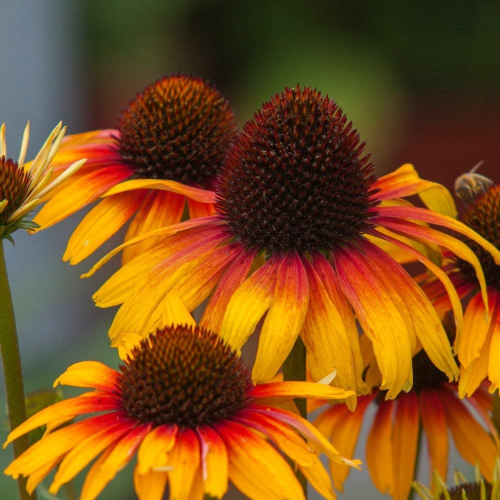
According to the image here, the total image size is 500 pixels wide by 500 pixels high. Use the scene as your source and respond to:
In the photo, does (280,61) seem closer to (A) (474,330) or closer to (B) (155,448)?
(A) (474,330)

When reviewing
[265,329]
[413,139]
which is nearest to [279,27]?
[413,139]

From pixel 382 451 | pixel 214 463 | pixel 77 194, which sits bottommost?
pixel 382 451

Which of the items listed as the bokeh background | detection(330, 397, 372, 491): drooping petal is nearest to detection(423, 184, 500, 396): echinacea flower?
detection(330, 397, 372, 491): drooping petal

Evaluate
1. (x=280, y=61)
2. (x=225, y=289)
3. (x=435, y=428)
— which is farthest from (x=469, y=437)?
(x=280, y=61)

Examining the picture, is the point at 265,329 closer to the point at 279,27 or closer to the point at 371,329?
the point at 371,329

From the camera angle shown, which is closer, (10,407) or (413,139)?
(10,407)

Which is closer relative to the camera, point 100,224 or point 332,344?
point 332,344
